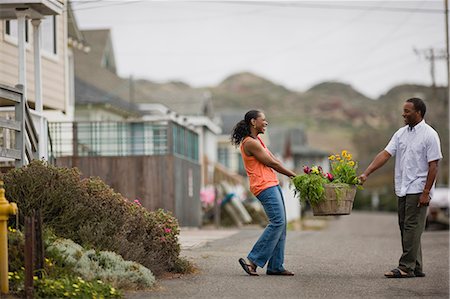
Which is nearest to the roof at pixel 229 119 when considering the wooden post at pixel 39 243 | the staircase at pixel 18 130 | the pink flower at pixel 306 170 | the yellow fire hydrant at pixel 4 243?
the staircase at pixel 18 130

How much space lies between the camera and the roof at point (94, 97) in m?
35.1

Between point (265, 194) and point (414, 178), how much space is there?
1845 millimetres

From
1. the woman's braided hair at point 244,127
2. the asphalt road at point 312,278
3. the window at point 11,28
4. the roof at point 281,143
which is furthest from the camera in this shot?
the roof at point 281,143

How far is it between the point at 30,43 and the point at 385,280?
12696 millimetres

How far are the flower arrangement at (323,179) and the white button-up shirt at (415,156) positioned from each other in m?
0.57

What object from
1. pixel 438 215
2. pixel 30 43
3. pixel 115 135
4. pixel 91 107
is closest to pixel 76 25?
pixel 91 107

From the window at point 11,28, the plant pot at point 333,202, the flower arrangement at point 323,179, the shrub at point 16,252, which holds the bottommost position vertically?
the shrub at point 16,252

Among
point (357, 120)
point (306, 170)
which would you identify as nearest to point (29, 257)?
point (306, 170)

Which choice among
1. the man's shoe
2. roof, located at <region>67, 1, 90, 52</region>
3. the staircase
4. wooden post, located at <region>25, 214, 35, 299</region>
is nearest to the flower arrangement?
the man's shoe

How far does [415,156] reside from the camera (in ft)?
40.5

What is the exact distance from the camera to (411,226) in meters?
12.2

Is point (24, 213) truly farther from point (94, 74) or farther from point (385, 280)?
point (94, 74)

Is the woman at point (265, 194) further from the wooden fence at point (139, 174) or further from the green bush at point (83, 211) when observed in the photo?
the wooden fence at point (139, 174)

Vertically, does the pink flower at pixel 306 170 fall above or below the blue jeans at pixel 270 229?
above
